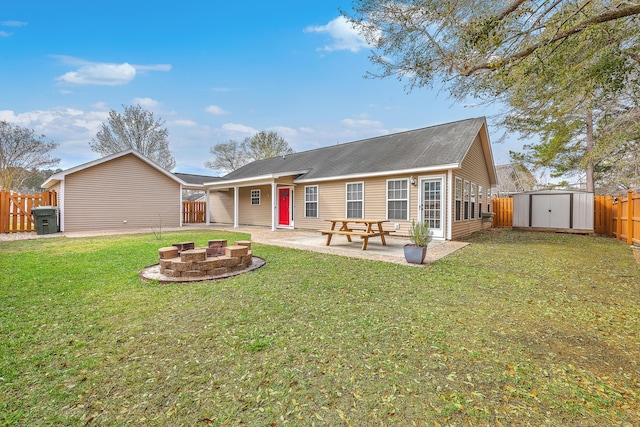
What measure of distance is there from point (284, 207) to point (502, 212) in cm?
1184

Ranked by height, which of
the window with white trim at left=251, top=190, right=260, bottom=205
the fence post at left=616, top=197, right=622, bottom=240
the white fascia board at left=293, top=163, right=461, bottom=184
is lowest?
the fence post at left=616, top=197, right=622, bottom=240

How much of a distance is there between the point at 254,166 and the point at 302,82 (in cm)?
681

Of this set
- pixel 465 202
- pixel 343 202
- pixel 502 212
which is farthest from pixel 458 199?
pixel 502 212

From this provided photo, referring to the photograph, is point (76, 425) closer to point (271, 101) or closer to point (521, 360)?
point (521, 360)

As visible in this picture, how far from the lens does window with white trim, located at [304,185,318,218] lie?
1285 centimetres

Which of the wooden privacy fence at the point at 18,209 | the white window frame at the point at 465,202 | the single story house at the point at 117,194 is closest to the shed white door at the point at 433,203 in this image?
the white window frame at the point at 465,202

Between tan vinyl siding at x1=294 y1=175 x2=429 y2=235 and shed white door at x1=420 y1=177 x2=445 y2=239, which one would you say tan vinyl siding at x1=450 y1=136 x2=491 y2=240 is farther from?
tan vinyl siding at x1=294 y1=175 x2=429 y2=235

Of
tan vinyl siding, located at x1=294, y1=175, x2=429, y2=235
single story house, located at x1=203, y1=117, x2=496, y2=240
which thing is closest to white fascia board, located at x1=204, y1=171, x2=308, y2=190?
single story house, located at x1=203, y1=117, x2=496, y2=240

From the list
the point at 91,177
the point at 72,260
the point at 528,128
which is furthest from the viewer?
the point at 91,177

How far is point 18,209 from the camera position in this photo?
11383mm

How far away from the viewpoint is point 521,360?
2254 mm

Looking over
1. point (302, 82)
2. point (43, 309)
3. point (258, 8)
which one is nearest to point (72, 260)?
point (43, 309)

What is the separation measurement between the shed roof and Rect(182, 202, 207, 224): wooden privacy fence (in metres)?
6.55

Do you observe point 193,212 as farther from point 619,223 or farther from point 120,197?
point 619,223
